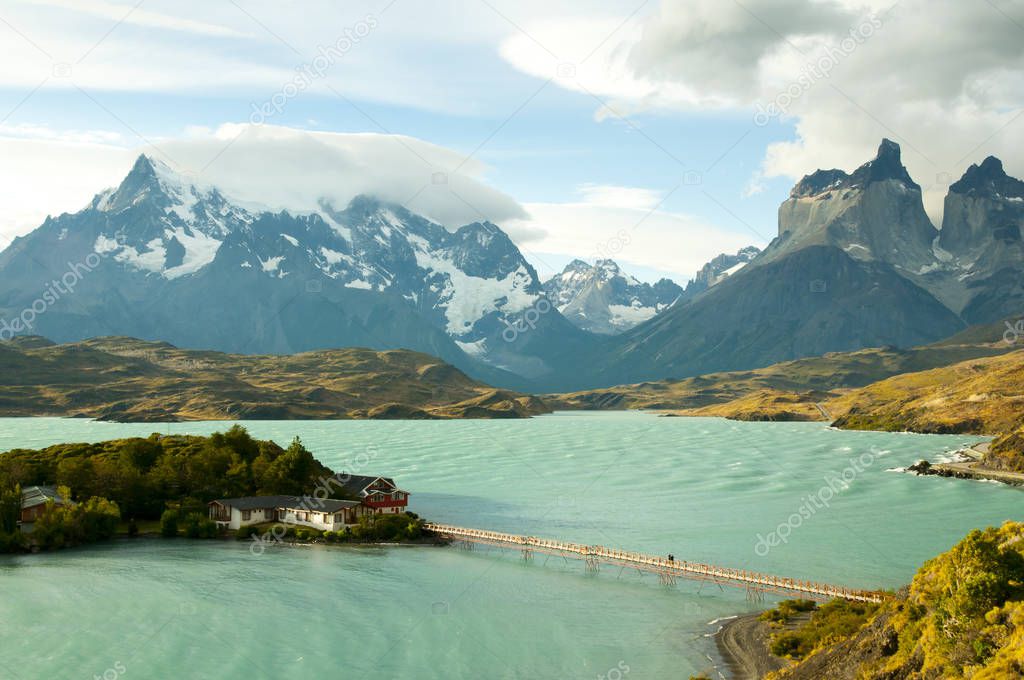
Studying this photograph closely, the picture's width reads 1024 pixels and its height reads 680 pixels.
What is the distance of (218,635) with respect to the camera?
65500mm

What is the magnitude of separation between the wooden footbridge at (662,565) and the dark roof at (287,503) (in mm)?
11211

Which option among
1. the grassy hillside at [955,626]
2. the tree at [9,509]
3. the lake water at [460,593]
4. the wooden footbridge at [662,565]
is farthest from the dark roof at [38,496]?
the grassy hillside at [955,626]

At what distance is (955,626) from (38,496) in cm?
9528

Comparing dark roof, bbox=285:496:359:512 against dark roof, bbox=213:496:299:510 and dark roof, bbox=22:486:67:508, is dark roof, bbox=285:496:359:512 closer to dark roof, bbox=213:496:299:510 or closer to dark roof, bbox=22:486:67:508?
dark roof, bbox=213:496:299:510

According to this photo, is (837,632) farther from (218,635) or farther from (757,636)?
(218,635)

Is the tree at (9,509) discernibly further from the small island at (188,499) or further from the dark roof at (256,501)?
the dark roof at (256,501)

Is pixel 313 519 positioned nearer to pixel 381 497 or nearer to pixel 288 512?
pixel 288 512

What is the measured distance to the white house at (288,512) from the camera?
3964 inches

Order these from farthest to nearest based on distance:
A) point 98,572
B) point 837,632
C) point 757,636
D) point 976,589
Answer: point 98,572 < point 757,636 < point 837,632 < point 976,589

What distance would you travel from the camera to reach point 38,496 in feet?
321

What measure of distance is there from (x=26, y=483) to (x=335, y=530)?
130ft

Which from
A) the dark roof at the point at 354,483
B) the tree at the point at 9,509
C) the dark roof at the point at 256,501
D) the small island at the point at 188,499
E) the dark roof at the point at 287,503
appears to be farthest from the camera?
the dark roof at the point at 354,483

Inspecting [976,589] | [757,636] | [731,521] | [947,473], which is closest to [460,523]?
[731,521]

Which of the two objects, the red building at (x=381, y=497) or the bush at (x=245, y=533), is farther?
the red building at (x=381, y=497)
